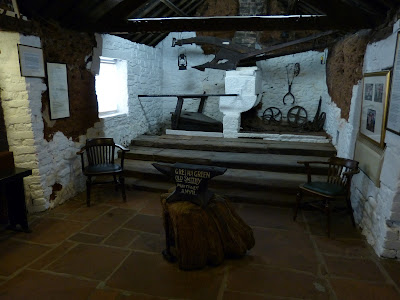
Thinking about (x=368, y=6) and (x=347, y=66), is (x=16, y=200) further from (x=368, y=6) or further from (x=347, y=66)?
(x=347, y=66)

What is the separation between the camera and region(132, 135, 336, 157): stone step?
17.1 ft

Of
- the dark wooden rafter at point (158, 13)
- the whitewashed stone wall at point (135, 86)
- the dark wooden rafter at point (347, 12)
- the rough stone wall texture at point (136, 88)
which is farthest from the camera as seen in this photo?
the dark wooden rafter at point (158, 13)

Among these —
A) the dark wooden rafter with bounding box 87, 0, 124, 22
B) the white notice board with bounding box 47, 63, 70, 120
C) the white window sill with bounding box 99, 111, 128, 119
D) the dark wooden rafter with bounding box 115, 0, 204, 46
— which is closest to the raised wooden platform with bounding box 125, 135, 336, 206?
the white window sill with bounding box 99, 111, 128, 119

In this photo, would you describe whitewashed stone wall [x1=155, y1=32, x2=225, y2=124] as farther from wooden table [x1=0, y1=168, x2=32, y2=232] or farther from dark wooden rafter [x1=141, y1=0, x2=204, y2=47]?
wooden table [x1=0, y1=168, x2=32, y2=232]

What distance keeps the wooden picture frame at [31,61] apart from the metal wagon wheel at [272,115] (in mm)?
5115

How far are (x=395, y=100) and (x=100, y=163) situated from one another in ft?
12.5

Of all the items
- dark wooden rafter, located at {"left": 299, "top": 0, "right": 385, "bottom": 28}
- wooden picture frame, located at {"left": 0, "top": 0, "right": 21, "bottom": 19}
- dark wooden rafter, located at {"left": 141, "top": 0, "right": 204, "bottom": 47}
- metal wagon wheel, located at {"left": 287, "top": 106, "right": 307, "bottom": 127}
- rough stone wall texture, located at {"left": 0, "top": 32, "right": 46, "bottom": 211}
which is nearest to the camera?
wooden picture frame, located at {"left": 0, "top": 0, "right": 21, "bottom": 19}

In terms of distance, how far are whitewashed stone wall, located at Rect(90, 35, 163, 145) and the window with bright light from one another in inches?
Result: 4.9

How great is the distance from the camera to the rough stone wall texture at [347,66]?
3879mm

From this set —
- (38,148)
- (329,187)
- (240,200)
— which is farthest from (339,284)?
(38,148)

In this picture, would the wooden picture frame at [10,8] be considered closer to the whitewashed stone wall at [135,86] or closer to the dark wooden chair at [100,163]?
the whitewashed stone wall at [135,86]

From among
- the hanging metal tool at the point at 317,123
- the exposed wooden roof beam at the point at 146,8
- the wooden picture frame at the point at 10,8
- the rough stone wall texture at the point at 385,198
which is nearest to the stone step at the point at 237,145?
the hanging metal tool at the point at 317,123

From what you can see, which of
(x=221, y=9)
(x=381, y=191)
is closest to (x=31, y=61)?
(x=381, y=191)

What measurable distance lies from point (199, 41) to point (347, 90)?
9.71 ft
